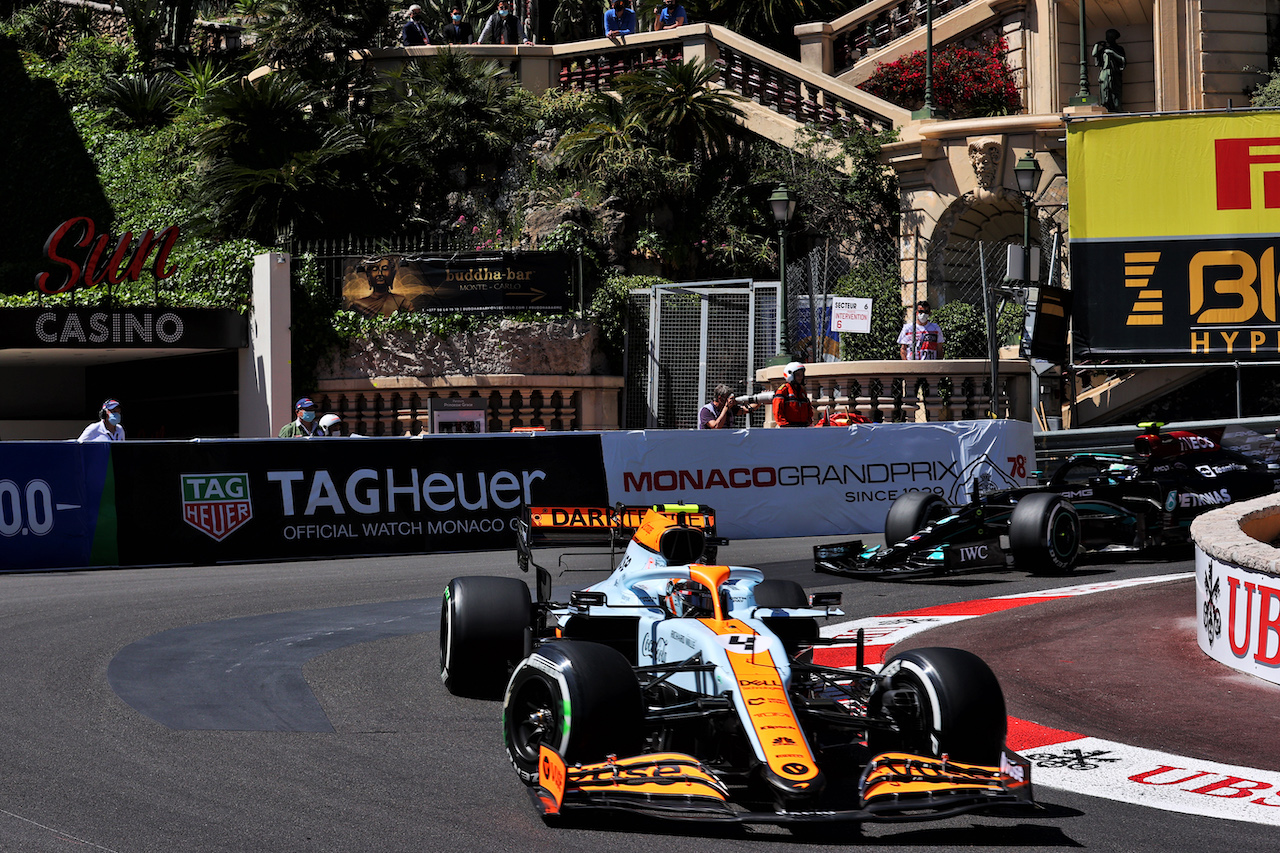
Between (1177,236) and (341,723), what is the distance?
17.3 meters

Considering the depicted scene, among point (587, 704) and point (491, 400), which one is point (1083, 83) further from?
point (587, 704)

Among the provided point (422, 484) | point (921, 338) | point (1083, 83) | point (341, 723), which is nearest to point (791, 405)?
point (422, 484)

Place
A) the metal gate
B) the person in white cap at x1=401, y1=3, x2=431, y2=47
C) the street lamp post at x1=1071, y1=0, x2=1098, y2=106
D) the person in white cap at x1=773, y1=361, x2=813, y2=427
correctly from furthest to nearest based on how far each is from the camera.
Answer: the person in white cap at x1=401, y1=3, x2=431, y2=47 < the street lamp post at x1=1071, y1=0, x2=1098, y2=106 < the metal gate < the person in white cap at x1=773, y1=361, x2=813, y2=427


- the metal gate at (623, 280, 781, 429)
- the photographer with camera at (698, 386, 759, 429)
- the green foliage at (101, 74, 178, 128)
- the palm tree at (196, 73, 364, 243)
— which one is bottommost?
the photographer with camera at (698, 386, 759, 429)

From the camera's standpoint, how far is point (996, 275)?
25359 mm

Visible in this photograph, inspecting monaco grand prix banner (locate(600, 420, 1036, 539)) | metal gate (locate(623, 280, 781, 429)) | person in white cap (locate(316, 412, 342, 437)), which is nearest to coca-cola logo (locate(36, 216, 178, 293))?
metal gate (locate(623, 280, 781, 429))

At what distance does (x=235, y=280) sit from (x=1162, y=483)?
16602 mm

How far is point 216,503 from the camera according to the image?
616 inches

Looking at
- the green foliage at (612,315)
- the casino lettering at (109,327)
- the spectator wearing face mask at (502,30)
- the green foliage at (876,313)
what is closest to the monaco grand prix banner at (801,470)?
the green foliage at (876,313)

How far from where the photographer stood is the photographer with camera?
751 inches

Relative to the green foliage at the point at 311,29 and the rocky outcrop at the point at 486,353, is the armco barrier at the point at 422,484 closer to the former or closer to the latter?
the rocky outcrop at the point at 486,353

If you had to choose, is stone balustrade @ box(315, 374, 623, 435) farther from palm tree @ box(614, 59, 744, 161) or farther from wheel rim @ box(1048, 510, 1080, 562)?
wheel rim @ box(1048, 510, 1080, 562)

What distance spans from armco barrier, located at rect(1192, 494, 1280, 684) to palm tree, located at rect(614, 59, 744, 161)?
19.0 meters

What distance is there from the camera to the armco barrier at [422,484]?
15.2m
